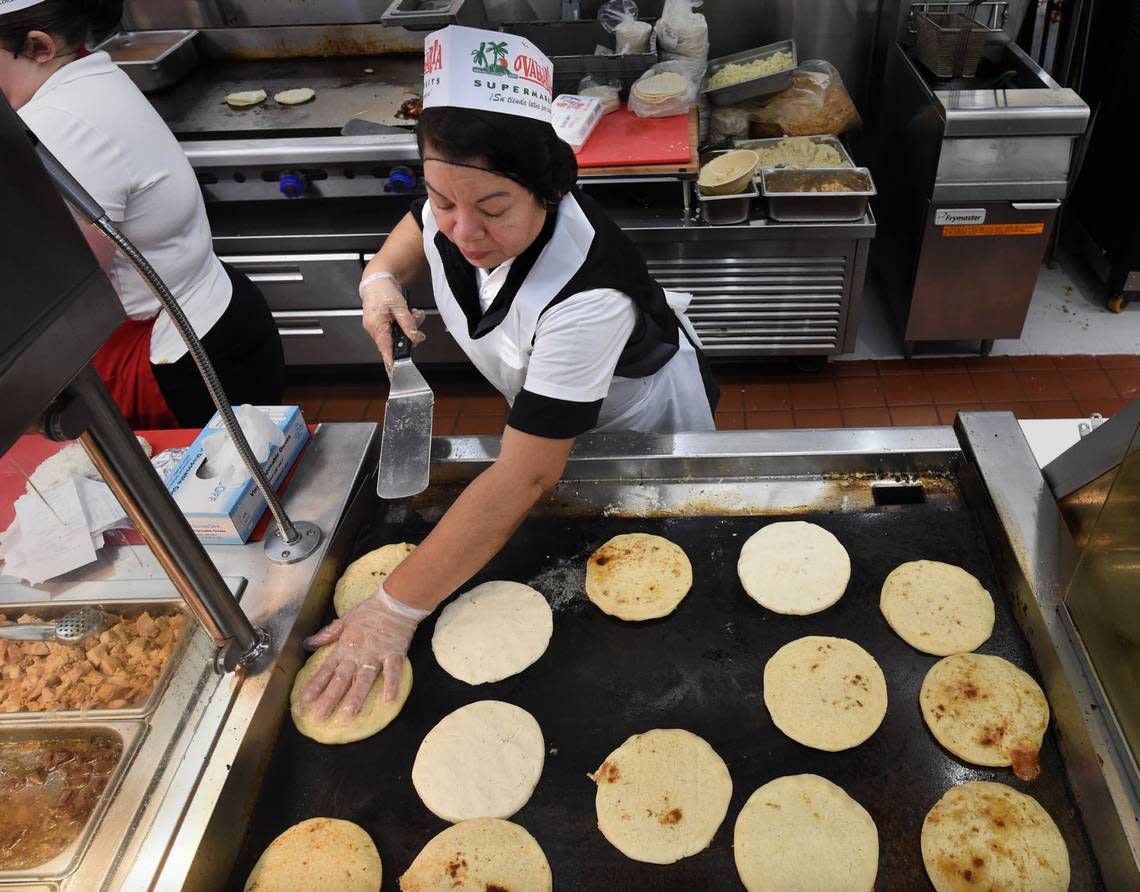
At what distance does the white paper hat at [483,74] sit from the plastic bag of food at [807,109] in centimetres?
262

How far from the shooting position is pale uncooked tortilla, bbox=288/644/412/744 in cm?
148

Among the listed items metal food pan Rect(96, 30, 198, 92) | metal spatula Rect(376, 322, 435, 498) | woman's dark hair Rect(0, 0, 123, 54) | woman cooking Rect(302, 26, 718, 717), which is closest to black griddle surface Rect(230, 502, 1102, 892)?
woman cooking Rect(302, 26, 718, 717)

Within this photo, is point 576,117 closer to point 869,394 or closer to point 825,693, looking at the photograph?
point 869,394

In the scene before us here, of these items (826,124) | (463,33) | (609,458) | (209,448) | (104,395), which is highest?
(463,33)

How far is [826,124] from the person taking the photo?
3.65 m

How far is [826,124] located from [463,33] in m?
2.81

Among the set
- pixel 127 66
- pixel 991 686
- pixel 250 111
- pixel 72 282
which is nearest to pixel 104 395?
pixel 72 282

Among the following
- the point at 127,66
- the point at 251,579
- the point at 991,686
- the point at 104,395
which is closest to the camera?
the point at 104,395

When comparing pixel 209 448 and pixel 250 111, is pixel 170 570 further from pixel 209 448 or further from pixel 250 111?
pixel 250 111

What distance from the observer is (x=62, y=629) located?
1.50m

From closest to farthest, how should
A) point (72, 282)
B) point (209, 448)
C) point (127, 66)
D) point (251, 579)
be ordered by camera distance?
point (72, 282)
point (251, 579)
point (209, 448)
point (127, 66)

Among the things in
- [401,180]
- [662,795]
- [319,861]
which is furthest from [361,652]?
[401,180]

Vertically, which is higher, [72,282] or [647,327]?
[72,282]

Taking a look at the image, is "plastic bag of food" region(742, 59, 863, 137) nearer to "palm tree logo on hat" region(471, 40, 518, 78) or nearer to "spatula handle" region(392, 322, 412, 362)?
"spatula handle" region(392, 322, 412, 362)
